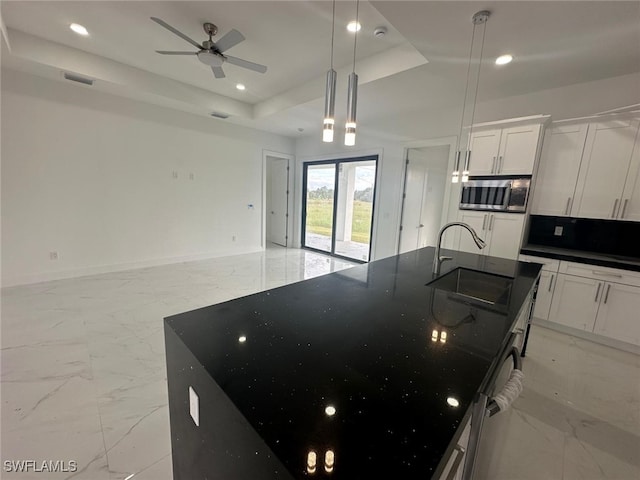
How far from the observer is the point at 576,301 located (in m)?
2.79

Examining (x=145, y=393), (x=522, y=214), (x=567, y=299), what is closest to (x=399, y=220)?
(x=522, y=214)

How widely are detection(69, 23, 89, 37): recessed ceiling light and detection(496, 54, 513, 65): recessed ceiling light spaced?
4.28 m

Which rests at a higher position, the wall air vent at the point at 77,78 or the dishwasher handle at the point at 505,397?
the wall air vent at the point at 77,78

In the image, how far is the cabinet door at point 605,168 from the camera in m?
2.59

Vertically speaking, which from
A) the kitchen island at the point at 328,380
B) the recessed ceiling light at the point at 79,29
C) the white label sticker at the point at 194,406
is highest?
the recessed ceiling light at the point at 79,29

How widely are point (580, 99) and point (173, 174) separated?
5879mm

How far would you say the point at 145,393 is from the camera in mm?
1868

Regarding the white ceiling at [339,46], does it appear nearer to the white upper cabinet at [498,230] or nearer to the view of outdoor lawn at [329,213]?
the white upper cabinet at [498,230]

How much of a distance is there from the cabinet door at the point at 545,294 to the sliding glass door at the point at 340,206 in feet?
8.80

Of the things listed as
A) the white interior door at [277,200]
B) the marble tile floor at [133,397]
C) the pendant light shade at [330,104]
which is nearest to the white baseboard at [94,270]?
the marble tile floor at [133,397]

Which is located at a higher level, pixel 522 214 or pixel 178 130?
pixel 178 130

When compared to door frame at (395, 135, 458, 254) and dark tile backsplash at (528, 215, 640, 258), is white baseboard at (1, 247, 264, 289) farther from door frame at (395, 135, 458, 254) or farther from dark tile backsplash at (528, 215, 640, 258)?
dark tile backsplash at (528, 215, 640, 258)

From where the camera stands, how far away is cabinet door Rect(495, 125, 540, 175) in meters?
2.91

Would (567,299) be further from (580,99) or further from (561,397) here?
(580,99)
